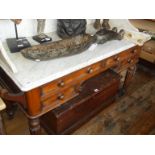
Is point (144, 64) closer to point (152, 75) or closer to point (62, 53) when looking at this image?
point (152, 75)

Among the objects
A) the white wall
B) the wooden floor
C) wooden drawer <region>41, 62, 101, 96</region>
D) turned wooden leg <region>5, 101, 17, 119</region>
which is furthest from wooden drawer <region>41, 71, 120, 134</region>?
the white wall

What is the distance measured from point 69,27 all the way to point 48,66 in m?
0.50

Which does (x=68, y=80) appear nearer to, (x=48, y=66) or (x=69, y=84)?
(x=69, y=84)

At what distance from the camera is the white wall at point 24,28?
1.22m

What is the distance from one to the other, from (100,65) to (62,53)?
0.30m

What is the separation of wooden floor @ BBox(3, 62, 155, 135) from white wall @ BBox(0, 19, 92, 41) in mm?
757

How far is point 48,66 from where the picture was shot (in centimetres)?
100

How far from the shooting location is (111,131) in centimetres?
150

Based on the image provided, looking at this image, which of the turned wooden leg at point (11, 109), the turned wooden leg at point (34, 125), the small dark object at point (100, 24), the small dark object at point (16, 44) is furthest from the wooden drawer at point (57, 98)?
the small dark object at point (100, 24)

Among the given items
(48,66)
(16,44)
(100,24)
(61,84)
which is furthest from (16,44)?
(100,24)

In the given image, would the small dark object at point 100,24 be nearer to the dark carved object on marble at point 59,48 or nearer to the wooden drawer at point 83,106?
the dark carved object on marble at point 59,48

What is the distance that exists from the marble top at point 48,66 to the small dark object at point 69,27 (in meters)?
0.24

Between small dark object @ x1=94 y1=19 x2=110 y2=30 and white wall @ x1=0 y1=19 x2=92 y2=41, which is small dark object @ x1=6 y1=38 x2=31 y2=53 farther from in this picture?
small dark object @ x1=94 y1=19 x2=110 y2=30

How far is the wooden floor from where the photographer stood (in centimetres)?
150
